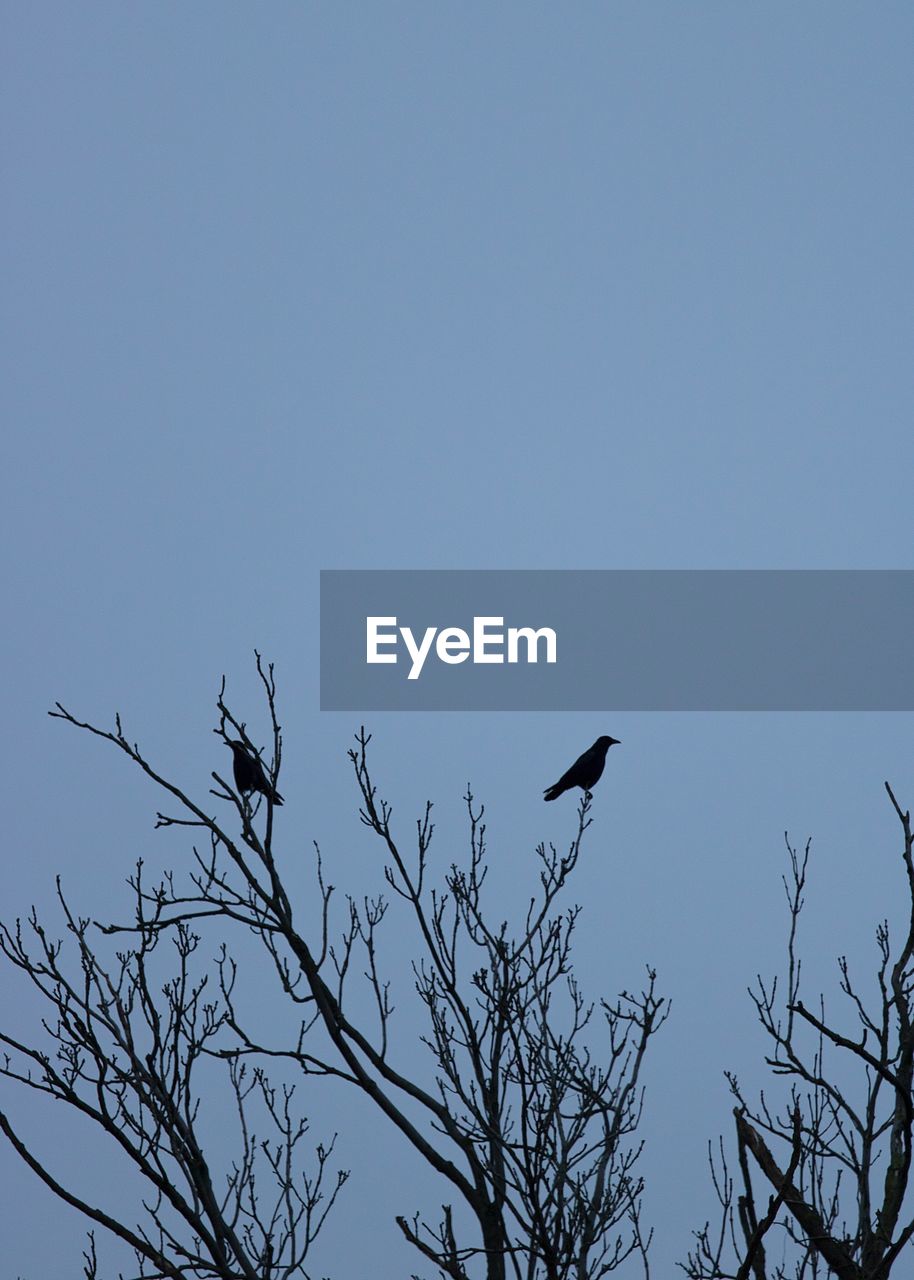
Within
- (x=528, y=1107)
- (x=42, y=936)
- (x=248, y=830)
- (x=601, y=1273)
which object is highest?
(x=248, y=830)

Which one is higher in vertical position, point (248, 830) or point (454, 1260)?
point (248, 830)

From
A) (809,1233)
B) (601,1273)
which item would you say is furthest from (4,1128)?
(601,1273)

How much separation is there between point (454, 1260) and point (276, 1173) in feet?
15.6

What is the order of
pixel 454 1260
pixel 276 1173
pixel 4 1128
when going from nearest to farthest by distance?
pixel 4 1128 < pixel 454 1260 < pixel 276 1173

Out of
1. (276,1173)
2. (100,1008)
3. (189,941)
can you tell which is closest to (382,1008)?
(189,941)

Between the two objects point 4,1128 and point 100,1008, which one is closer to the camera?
point 4,1128

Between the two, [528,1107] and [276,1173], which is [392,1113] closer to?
[528,1107]

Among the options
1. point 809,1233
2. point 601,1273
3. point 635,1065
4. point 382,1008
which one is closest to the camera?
point 809,1233

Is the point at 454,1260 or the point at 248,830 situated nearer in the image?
the point at 454,1260

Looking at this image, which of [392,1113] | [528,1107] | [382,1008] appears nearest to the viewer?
[392,1113]

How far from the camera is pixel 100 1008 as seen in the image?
4945mm

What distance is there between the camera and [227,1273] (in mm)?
3916

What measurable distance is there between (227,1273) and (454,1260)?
745 millimetres

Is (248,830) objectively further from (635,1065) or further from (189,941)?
(635,1065)
